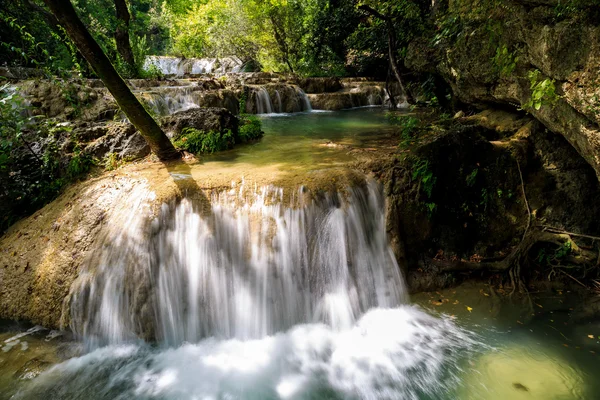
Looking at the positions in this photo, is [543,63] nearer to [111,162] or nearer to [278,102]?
[111,162]

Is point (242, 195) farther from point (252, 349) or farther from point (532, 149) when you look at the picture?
point (532, 149)

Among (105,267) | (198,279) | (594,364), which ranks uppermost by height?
(105,267)

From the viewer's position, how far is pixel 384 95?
14.7m

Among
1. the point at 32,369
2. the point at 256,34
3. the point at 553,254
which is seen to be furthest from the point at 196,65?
the point at 553,254

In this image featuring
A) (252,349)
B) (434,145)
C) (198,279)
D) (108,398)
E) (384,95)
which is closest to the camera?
(108,398)


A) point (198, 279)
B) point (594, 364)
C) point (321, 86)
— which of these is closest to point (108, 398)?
point (198, 279)

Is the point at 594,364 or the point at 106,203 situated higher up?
the point at 106,203

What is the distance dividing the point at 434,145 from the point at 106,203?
498 cm

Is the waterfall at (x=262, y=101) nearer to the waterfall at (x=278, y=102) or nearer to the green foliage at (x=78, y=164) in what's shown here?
the waterfall at (x=278, y=102)

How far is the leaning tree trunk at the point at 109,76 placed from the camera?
4031mm

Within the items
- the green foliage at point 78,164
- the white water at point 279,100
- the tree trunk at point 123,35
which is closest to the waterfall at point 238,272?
the green foliage at point 78,164

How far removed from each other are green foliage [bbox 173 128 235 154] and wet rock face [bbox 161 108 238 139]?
0.56ft

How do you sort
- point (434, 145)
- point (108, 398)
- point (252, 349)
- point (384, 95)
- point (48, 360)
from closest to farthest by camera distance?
point (108, 398) → point (48, 360) → point (252, 349) → point (434, 145) → point (384, 95)

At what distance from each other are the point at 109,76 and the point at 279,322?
4.42 meters
